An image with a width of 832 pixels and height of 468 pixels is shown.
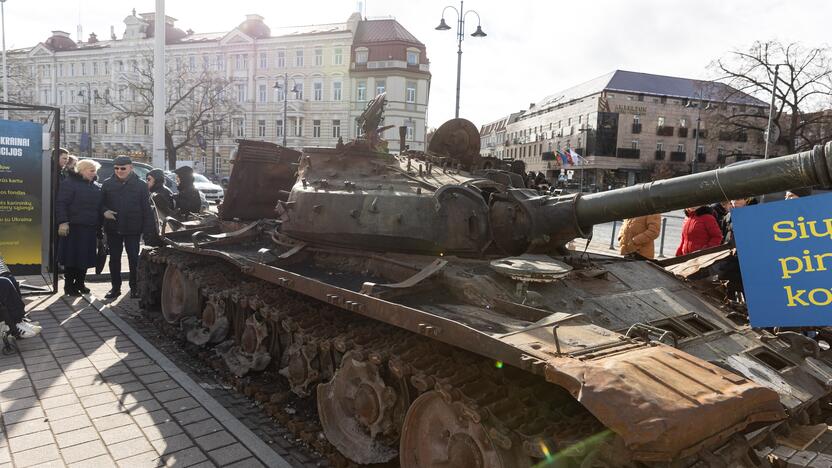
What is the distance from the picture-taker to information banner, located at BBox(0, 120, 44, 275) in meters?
8.54

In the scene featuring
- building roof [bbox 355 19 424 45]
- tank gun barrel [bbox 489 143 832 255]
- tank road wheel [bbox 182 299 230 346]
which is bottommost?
tank road wheel [bbox 182 299 230 346]

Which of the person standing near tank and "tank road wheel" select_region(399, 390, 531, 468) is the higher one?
the person standing near tank

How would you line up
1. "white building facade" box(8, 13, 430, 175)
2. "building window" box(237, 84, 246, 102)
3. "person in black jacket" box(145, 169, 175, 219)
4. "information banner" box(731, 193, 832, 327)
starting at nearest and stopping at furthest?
"information banner" box(731, 193, 832, 327) → "person in black jacket" box(145, 169, 175, 219) → "white building facade" box(8, 13, 430, 175) → "building window" box(237, 84, 246, 102)

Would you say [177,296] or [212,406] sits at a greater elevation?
[177,296]

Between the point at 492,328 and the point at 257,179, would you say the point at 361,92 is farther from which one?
the point at 492,328

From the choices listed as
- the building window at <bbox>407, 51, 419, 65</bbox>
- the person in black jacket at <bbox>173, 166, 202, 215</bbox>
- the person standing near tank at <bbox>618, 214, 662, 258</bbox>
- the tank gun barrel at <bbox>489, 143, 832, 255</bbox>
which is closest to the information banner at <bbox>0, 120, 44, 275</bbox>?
the person in black jacket at <bbox>173, 166, 202, 215</bbox>

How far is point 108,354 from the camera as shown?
21.5 feet

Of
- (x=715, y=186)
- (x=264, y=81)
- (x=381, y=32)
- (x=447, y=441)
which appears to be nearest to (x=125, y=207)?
(x=447, y=441)

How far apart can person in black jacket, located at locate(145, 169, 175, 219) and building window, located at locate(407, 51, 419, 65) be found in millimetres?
43486

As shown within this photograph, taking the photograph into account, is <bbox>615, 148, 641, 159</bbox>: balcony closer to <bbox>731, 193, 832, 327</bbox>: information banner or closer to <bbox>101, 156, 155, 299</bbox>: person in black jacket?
<bbox>101, 156, 155, 299</bbox>: person in black jacket

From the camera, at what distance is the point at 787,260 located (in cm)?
Answer: 409

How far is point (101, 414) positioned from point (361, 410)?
2.40m

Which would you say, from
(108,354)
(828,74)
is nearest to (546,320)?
(108,354)

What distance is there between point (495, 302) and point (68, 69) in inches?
2929
